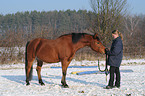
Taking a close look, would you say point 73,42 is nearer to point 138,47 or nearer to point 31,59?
point 31,59

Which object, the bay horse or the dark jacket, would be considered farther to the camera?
the bay horse

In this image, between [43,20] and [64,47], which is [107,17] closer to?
[64,47]

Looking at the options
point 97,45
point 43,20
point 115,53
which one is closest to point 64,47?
point 97,45

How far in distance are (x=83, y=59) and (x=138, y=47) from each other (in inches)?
267

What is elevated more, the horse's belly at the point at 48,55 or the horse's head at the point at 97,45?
the horse's head at the point at 97,45

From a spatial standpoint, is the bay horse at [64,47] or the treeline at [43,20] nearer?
the bay horse at [64,47]

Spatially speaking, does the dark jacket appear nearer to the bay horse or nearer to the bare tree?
the bay horse

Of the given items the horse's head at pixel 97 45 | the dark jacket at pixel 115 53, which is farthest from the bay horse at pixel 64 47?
the dark jacket at pixel 115 53

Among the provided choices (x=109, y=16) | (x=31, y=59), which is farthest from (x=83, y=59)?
(x=31, y=59)

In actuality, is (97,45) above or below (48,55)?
above

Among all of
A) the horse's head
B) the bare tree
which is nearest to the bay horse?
the horse's head

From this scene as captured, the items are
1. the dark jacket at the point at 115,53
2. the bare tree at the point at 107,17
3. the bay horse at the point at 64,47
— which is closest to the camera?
the dark jacket at the point at 115,53

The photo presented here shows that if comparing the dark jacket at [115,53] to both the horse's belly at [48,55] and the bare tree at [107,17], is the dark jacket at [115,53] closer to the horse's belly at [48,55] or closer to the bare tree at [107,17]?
the horse's belly at [48,55]

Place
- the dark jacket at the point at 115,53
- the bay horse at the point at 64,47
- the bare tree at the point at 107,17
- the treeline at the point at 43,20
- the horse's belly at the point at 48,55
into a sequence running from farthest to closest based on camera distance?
the treeline at the point at 43,20, the bare tree at the point at 107,17, the horse's belly at the point at 48,55, the bay horse at the point at 64,47, the dark jacket at the point at 115,53
